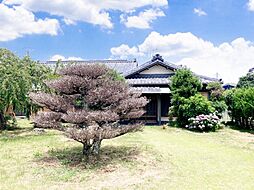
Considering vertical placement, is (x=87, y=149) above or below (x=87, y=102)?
below

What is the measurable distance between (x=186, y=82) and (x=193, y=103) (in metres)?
1.69

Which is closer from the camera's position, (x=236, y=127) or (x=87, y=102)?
(x=87, y=102)

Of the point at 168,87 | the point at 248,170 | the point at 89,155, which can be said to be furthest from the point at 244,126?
the point at 89,155

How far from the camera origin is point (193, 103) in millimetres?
17656

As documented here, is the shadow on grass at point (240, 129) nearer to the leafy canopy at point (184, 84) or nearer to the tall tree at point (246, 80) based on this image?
the leafy canopy at point (184, 84)

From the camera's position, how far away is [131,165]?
8.80 m

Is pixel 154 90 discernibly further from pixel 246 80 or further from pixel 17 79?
pixel 246 80

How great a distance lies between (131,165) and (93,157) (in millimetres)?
1431

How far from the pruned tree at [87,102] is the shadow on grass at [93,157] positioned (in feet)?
1.57

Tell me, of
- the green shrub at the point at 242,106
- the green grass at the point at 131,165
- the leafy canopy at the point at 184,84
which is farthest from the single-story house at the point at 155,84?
the green grass at the point at 131,165

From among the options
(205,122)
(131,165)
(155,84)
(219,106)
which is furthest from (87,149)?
(155,84)

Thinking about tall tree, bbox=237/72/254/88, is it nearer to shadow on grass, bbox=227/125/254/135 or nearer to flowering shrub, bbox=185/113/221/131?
shadow on grass, bbox=227/125/254/135

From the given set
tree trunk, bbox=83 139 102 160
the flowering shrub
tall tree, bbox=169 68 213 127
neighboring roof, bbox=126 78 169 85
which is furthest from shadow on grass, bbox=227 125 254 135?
tree trunk, bbox=83 139 102 160

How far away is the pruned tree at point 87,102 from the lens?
9.05 metres
